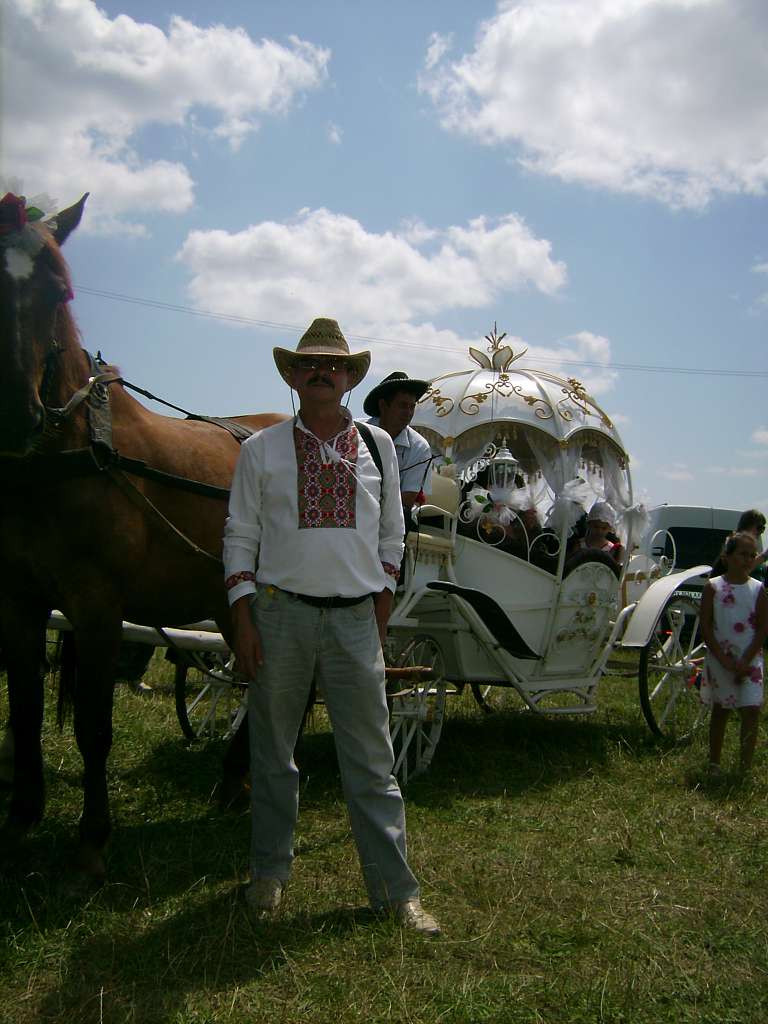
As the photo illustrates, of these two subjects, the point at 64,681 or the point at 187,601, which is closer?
the point at 187,601

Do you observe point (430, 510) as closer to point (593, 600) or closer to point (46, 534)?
point (593, 600)

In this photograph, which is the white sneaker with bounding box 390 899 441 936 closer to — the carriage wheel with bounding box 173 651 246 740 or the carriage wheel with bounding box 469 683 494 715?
the carriage wheel with bounding box 173 651 246 740

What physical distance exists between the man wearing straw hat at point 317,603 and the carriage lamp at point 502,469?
126 inches

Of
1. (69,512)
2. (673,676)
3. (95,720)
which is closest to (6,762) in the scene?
(95,720)

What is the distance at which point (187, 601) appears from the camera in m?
4.24

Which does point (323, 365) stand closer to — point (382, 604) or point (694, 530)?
point (382, 604)

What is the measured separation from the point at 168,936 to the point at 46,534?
57.9 inches

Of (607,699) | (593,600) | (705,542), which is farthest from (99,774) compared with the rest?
(705,542)

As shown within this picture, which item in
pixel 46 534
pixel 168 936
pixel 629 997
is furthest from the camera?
pixel 46 534

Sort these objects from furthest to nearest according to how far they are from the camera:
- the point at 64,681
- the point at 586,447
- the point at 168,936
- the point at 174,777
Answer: the point at 586,447 → the point at 174,777 → the point at 64,681 → the point at 168,936

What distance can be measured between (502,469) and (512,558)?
0.74 m

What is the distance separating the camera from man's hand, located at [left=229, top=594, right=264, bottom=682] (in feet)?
10.4

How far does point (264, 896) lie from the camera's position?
3.26 metres

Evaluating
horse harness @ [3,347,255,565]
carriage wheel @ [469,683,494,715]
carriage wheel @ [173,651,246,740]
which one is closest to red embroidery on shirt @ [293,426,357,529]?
horse harness @ [3,347,255,565]
